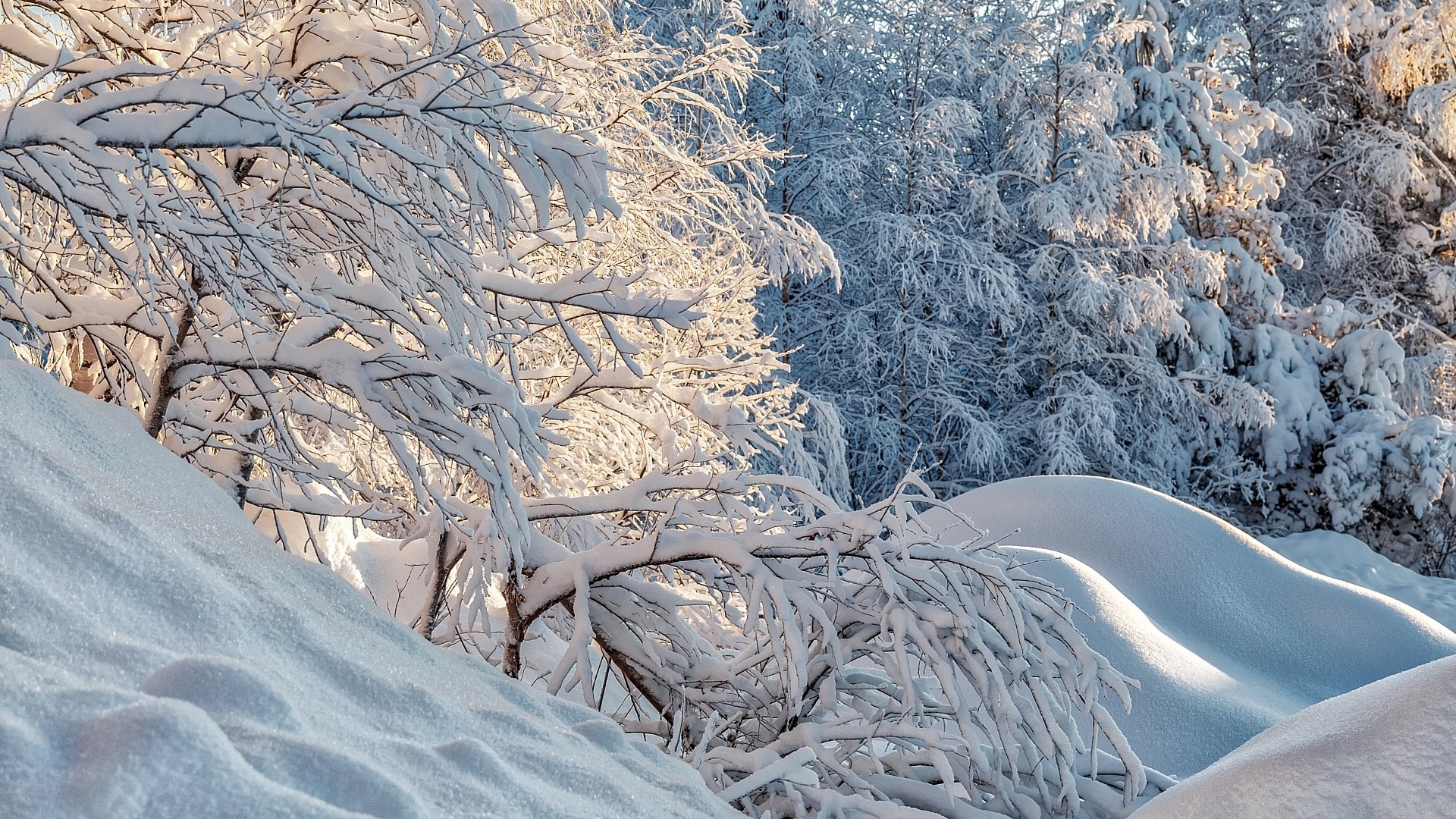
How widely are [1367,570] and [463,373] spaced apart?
11.5 meters

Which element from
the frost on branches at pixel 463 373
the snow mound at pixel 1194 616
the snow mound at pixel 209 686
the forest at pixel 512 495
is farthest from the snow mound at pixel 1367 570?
the snow mound at pixel 209 686

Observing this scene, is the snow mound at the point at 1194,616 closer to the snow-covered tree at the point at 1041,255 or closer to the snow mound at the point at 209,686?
the snow mound at the point at 209,686

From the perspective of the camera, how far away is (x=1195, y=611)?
257 inches

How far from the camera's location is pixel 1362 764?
1954 mm

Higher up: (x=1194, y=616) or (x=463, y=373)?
(x=463, y=373)

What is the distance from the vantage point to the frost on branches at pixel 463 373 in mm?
2258

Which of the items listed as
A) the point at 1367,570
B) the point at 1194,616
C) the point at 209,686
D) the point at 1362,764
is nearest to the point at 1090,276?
the point at 1367,570

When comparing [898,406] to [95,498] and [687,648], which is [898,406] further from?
[95,498]

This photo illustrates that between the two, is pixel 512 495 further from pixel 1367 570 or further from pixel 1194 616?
pixel 1367 570

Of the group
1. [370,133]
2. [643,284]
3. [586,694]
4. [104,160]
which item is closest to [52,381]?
[104,160]

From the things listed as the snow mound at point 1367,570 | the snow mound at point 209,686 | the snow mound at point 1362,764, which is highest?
the snow mound at point 209,686

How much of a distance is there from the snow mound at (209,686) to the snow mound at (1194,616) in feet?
12.4

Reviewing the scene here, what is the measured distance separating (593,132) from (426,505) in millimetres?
943

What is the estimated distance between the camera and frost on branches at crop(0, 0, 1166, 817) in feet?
7.41
